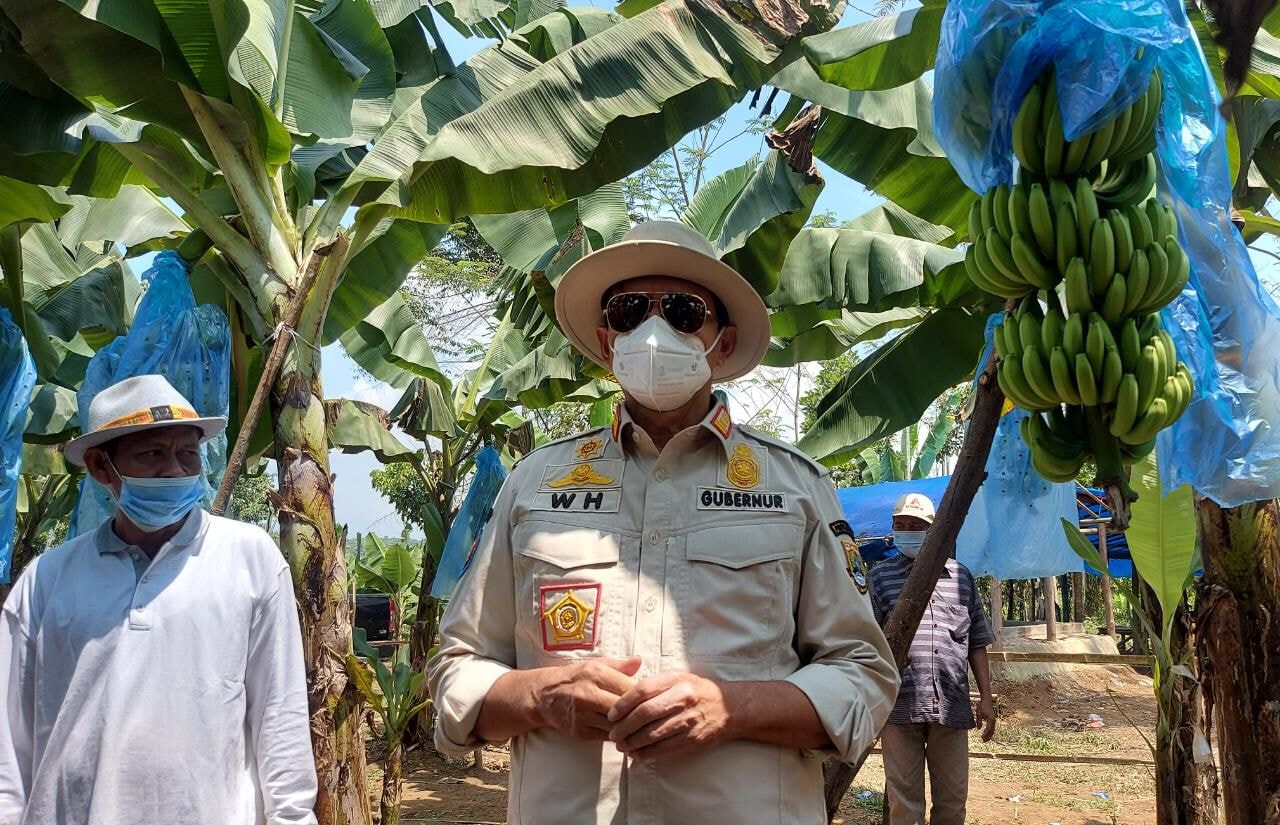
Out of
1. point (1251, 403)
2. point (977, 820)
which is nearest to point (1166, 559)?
point (1251, 403)

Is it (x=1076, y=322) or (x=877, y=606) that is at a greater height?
(x=1076, y=322)

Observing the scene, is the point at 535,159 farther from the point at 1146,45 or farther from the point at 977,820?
the point at 977,820

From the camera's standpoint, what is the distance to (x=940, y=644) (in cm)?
538

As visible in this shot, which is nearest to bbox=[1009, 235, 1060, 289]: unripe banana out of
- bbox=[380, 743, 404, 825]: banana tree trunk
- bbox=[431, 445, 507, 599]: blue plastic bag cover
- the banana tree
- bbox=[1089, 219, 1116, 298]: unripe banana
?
bbox=[1089, 219, 1116, 298]: unripe banana

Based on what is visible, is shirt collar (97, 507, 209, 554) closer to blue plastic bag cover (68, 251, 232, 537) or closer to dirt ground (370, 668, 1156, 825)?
blue plastic bag cover (68, 251, 232, 537)

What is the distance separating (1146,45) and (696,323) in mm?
1263

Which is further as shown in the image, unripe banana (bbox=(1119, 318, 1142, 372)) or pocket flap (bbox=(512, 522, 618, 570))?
unripe banana (bbox=(1119, 318, 1142, 372))

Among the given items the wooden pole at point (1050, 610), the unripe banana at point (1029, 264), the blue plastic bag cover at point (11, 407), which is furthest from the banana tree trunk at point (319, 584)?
the wooden pole at point (1050, 610)

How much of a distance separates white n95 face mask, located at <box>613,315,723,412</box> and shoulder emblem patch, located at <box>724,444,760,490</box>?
0.15 meters

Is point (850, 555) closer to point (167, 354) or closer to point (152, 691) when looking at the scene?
point (152, 691)

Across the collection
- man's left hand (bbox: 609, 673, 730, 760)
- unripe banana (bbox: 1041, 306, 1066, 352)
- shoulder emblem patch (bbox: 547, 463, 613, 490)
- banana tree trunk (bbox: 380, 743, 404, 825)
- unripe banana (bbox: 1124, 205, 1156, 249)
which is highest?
unripe banana (bbox: 1124, 205, 1156, 249)

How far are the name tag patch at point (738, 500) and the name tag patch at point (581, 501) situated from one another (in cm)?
17

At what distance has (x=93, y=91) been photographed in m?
4.10

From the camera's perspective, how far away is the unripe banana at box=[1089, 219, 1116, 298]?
2309 mm
